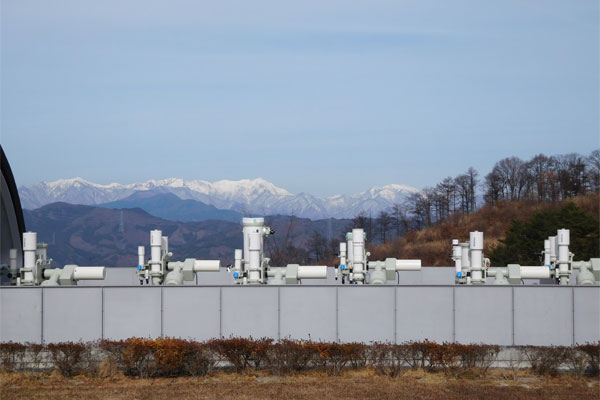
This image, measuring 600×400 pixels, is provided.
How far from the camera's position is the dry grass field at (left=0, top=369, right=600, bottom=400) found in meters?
17.1

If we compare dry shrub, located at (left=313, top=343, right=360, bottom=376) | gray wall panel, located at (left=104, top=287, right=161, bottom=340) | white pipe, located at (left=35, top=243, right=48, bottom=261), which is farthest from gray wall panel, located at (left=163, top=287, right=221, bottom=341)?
white pipe, located at (left=35, top=243, right=48, bottom=261)

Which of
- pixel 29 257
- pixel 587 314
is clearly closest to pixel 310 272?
pixel 587 314

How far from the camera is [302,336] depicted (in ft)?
75.0

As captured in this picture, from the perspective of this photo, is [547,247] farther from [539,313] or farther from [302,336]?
[302,336]

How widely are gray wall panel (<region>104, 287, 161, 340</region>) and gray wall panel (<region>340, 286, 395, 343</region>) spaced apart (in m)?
5.60

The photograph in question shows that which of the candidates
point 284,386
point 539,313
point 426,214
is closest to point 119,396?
point 284,386

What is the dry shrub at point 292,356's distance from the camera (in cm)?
1930

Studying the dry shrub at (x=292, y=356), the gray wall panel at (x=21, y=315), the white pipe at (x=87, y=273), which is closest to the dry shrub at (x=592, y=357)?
the dry shrub at (x=292, y=356)

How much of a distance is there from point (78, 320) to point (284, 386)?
8.10 meters

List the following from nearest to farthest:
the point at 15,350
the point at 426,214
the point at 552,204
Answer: the point at 15,350 < the point at 552,204 < the point at 426,214

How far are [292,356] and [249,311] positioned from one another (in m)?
4.04

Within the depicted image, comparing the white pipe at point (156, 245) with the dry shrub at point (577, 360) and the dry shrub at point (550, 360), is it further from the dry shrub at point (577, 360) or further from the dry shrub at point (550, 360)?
the dry shrub at point (577, 360)

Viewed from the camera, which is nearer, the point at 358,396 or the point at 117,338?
the point at 358,396

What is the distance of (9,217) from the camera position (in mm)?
29641
